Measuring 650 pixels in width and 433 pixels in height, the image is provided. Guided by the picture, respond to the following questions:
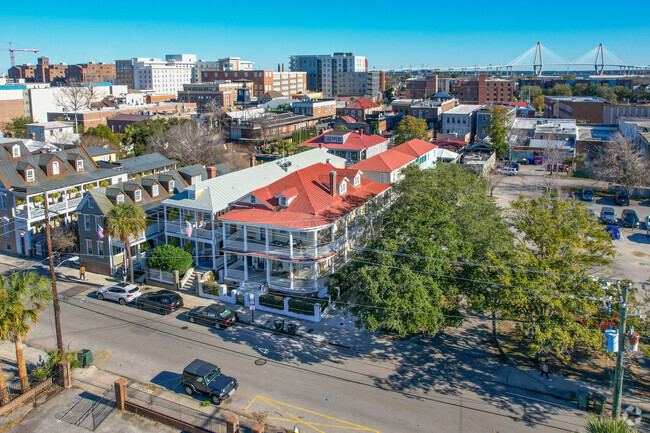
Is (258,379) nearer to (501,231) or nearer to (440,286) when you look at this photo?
(440,286)

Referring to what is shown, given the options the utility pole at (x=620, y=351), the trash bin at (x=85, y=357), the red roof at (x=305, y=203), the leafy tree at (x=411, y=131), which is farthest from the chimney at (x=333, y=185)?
the leafy tree at (x=411, y=131)

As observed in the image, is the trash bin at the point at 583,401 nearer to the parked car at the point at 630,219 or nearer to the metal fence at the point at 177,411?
the metal fence at the point at 177,411

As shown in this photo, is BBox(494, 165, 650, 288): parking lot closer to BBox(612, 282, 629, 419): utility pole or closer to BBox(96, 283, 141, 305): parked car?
BBox(612, 282, 629, 419): utility pole

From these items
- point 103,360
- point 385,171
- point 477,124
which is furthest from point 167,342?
point 477,124

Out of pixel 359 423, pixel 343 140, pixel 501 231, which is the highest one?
pixel 343 140

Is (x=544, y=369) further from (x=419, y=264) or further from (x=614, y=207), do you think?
(x=614, y=207)

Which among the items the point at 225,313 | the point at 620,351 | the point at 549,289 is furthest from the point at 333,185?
the point at 620,351
